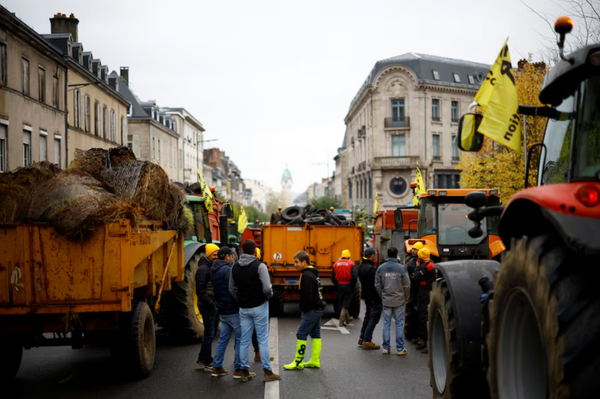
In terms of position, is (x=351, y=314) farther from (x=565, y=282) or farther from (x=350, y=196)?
(x=350, y=196)

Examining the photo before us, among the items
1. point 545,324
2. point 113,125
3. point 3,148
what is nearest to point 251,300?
point 545,324

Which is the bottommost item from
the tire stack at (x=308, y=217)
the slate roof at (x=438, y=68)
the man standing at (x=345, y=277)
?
the man standing at (x=345, y=277)

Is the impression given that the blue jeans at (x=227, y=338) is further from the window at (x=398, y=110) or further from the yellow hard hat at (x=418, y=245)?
the window at (x=398, y=110)

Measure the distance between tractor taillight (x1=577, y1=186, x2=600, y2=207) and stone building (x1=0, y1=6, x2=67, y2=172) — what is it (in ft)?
83.3

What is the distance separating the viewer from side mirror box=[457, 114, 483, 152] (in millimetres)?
4180

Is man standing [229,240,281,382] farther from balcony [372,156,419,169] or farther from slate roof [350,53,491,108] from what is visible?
Result: slate roof [350,53,491,108]

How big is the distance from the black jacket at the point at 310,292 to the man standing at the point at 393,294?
69.3 inches

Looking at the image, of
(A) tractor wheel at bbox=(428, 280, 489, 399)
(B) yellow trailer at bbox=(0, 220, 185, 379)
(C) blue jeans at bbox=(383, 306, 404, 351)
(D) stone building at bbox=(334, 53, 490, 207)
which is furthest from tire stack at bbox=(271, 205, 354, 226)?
(D) stone building at bbox=(334, 53, 490, 207)

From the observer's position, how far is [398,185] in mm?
61031

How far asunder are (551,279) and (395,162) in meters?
58.0

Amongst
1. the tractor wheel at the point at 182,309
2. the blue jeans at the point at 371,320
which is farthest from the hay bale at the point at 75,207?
the blue jeans at the point at 371,320

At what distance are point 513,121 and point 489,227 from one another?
10067 mm

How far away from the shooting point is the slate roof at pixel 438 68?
6203 cm

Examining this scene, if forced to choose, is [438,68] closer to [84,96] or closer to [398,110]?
[398,110]
